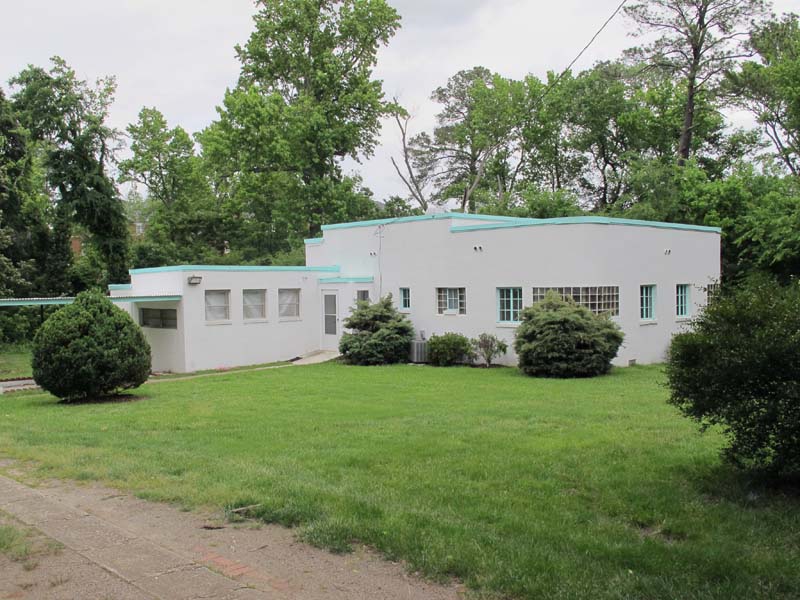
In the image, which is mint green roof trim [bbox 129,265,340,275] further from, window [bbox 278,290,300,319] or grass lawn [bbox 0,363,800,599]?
grass lawn [bbox 0,363,800,599]

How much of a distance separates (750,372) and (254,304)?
809 inches

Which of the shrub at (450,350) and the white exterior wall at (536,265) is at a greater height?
the white exterior wall at (536,265)

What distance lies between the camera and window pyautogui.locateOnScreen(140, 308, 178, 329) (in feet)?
77.0

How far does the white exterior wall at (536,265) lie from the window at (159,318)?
23.2 feet

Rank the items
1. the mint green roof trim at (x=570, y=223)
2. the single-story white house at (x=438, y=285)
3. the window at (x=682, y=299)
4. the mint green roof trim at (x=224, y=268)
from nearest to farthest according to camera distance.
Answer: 1. the mint green roof trim at (x=570, y=223)
2. the single-story white house at (x=438, y=285)
3. the mint green roof trim at (x=224, y=268)
4. the window at (x=682, y=299)

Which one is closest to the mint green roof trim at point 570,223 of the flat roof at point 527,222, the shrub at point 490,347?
the flat roof at point 527,222

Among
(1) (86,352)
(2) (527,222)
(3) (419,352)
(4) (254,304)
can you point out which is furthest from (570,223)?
(1) (86,352)

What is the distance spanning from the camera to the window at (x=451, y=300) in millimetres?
23406

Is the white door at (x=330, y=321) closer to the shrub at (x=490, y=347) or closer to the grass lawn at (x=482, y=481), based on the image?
the shrub at (x=490, y=347)

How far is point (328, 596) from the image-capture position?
447 centimetres

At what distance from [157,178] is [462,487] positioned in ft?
150

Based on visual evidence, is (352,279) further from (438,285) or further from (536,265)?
(536,265)

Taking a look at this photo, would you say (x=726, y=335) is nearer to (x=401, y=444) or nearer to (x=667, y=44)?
(x=401, y=444)

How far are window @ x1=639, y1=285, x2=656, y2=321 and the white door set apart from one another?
10.6 meters
